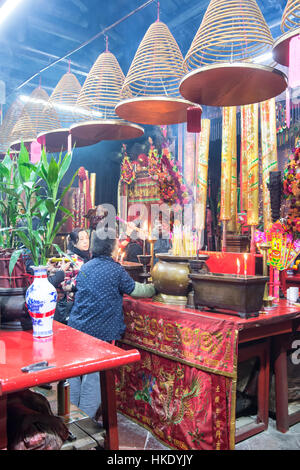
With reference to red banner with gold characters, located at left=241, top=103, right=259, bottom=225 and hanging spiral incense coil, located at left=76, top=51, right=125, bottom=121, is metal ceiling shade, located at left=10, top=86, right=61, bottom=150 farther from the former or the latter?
red banner with gold characters, located at left=241, top=103, right=259, bottom=225

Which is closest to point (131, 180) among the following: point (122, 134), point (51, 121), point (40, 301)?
point (51, 121)

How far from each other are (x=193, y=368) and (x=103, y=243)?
1.00 metres

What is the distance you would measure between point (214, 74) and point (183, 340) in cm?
157

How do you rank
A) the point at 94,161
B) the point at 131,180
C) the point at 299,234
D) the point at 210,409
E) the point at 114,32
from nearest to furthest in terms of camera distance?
the point at 210,409
the point at 299,234
the point at 114,32
the point at 131,180
the point at 94,161

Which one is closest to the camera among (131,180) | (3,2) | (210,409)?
(210,409)

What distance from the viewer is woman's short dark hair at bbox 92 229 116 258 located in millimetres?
2639

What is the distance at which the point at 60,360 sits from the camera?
1.42 metres

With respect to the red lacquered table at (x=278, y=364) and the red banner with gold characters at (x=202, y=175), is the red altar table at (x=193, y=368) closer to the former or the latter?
the red lacquered table at (x=278, y=364)

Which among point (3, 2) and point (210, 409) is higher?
point (3, 2)

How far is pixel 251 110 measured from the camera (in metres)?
4.20

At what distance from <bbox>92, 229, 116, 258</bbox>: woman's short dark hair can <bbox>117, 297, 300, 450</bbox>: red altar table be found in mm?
468

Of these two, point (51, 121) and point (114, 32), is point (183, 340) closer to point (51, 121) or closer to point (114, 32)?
point (51, 121)

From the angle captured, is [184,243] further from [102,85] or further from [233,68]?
[102,85]
